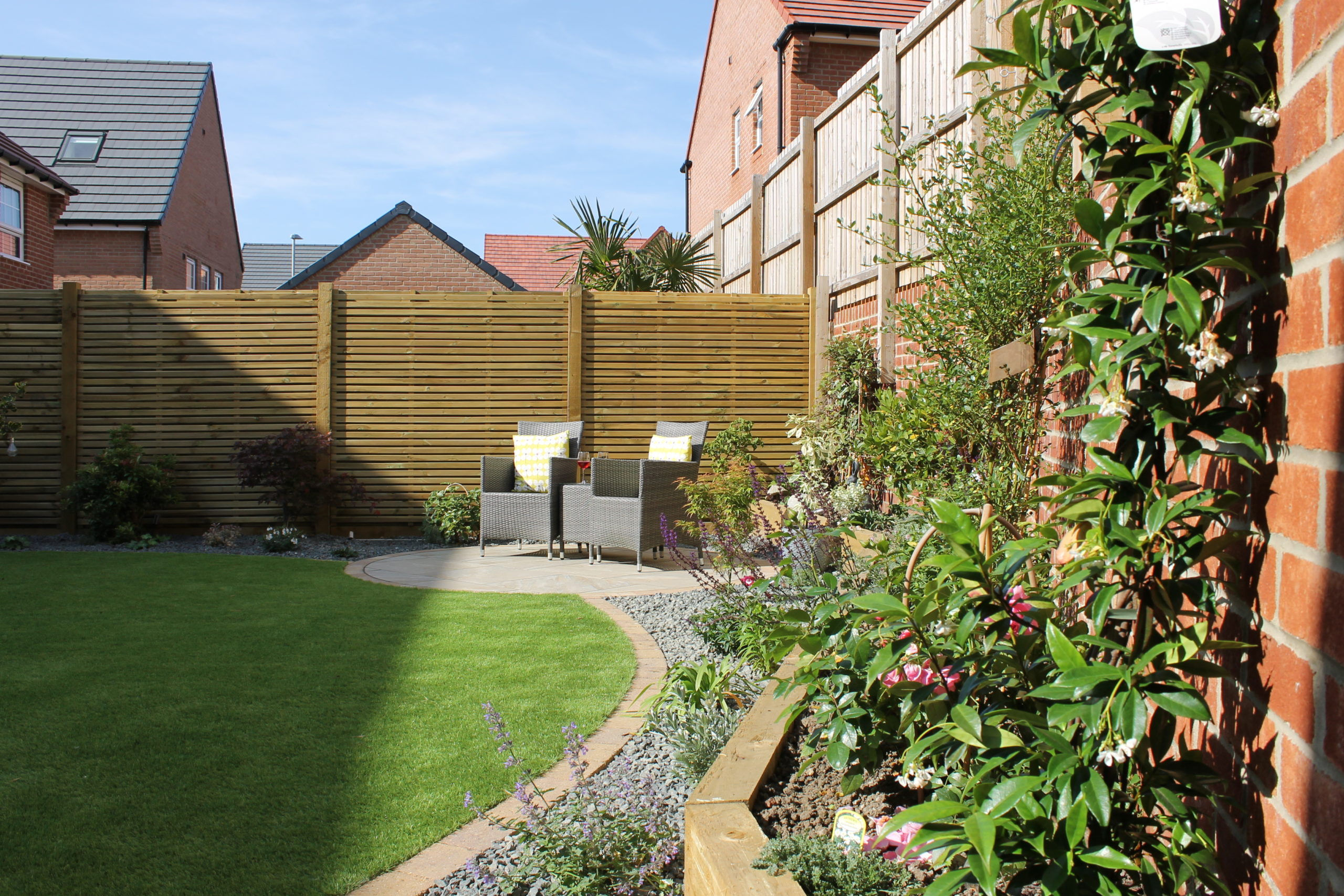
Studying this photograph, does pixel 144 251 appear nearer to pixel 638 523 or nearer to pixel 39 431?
pixel 39 431

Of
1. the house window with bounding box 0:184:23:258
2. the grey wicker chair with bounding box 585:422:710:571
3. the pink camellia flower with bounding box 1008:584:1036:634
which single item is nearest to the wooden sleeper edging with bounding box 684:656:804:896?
the pink camellia flower with bounding box 1008:584:1036:634

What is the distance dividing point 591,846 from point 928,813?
109cm

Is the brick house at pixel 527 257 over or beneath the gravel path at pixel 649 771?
over

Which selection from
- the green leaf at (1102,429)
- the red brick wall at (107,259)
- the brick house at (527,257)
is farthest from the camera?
the brick house at (527,257)

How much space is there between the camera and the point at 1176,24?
3.13 ft

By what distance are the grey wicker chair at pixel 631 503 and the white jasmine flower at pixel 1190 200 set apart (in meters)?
5.73

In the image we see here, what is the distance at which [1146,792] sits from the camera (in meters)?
1.05

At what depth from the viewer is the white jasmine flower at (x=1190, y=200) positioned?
0.95 meters

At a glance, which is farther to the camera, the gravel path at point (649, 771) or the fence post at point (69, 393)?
the fence post at point (69, 393)

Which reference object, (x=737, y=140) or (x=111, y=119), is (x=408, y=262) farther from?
(x=737, y=140)

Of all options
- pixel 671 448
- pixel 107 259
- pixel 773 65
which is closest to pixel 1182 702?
pixel 671 448

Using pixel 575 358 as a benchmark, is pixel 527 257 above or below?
above

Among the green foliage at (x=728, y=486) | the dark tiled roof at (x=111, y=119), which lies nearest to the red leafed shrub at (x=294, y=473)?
the green foliage at (x=728, y=486)

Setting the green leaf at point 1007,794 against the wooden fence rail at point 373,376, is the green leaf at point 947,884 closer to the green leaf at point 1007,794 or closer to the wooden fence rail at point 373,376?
the green leaf at point 1007,794
